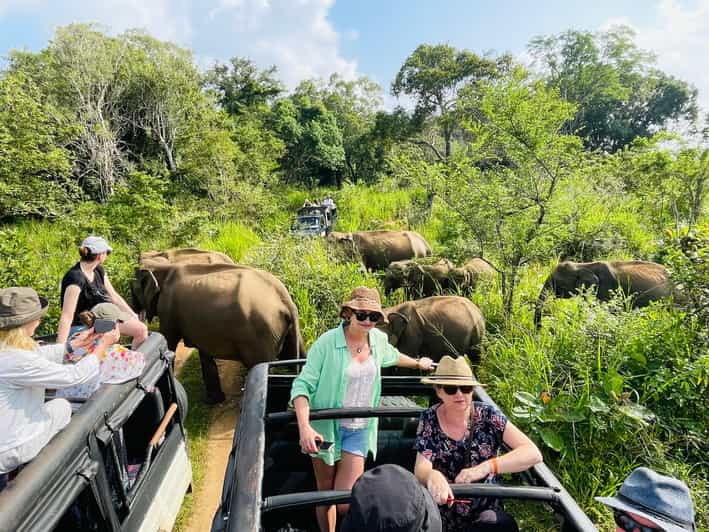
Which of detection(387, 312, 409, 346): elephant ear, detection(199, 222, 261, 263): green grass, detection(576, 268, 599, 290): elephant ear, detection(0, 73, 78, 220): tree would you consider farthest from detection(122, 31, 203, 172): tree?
detection(576, 268, 599, 290): elephant ear

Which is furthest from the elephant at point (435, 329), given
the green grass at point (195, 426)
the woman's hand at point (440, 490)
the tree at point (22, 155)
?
the tree at point (22, 155)

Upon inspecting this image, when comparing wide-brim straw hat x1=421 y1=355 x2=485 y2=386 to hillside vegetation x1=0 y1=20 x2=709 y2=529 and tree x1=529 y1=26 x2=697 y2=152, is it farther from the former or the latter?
tree x1=529 y1=26 x2=697 y2=152

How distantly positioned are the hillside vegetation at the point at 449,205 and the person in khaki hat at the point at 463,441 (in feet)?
5.62

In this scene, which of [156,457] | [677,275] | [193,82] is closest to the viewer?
[156,457]

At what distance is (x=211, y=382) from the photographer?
5.12m

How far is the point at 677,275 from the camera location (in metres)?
3.88

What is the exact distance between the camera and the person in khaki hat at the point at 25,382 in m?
1.69

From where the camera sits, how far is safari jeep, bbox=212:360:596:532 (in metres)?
1.34

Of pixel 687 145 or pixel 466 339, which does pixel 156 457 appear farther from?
pixel 687 145

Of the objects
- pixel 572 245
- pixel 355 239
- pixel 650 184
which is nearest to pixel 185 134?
pixel 355 239

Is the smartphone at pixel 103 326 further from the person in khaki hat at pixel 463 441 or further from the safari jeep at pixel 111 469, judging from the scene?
the person in khaki hat at pixel 463 441

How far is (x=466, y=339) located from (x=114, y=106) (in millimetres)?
17267

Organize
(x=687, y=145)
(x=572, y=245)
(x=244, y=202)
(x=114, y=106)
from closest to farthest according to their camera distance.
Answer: (x=687, y=145)
(x=572, y=245)
(x=244, y=202)
(x=114, y=106)

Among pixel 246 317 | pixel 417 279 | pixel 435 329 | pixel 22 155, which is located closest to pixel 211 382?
pixel 246 317
